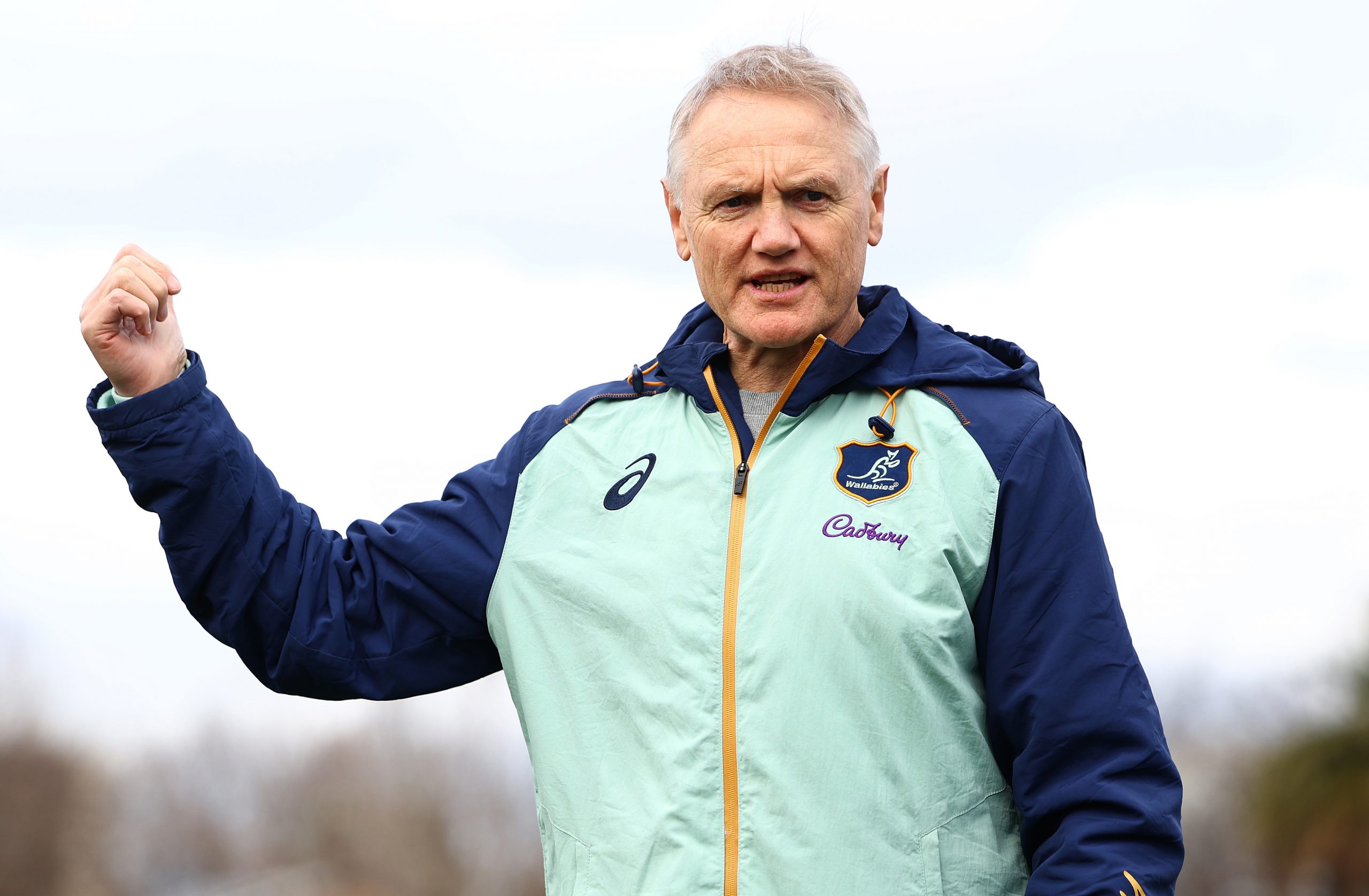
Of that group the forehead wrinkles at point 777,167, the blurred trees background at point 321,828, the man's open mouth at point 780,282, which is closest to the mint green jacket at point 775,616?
the man's open mouth at point 780,282

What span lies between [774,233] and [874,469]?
1.47 feet

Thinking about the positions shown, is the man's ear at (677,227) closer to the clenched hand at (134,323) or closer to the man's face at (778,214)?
the man's face at (778,214)

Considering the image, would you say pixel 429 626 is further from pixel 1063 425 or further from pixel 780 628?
pixel 1063 425

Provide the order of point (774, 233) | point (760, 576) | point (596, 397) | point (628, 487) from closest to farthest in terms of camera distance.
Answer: point (760, 576) < point (774, 233) < point (628, 487) < point (596, 397)

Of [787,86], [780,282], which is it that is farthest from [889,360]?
[787,86]

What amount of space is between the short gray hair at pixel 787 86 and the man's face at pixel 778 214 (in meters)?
0.02

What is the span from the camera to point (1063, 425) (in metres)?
2.45

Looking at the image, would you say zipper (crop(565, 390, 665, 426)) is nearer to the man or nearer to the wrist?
the man

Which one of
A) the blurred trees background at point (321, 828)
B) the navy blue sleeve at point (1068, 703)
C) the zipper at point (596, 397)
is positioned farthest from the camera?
the blurred trees background at point (321, 828)

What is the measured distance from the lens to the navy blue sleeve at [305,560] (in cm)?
250

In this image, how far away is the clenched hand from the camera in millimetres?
2434

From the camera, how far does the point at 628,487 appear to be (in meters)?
2.58

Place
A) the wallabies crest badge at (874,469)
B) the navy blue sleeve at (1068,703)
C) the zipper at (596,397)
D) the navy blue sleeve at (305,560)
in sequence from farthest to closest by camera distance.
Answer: the zipper at (596,397), the navy blue sleeve at (305,560), the wallabies crest badge at (874,469), the navy blue sleeve at (1068,703)

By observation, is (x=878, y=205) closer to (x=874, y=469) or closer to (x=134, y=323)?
(x=874, y=469)
